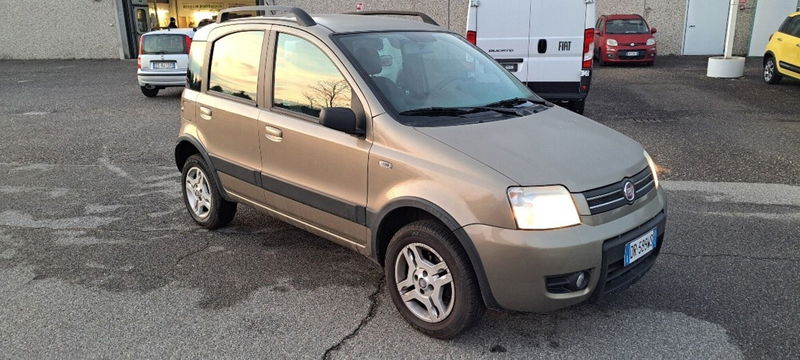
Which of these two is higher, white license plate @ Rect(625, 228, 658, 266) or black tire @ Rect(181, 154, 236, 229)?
white license plate @ Rect(625, 228, 658, 266)

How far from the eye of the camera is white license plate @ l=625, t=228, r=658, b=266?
325 cm

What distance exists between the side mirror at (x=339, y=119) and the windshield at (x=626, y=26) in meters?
17.4

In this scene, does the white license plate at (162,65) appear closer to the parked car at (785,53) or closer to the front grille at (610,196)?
the front grille at (610,196)

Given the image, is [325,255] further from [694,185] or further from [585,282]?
[694,185]

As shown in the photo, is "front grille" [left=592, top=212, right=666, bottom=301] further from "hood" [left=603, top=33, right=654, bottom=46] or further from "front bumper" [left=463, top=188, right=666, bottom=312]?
"hood" [left=603, top=33, right=654, bottom=46]

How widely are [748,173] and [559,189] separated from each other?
502 centimetres

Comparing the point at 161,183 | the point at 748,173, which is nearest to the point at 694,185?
the point at 748,173

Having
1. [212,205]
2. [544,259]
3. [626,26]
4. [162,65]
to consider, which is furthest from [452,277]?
[626,26]

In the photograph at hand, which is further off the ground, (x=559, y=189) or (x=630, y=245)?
(x=559, y=189)

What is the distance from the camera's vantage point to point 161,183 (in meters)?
6.73

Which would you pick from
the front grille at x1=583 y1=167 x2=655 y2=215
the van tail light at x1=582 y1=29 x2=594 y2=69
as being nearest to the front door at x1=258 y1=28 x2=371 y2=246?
the front grille at x1=583 y1=167 x2=655 y2=215

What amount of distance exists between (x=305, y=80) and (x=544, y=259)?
201cm

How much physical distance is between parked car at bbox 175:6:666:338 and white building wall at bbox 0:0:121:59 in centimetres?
2218

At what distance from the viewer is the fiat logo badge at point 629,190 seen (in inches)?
128
